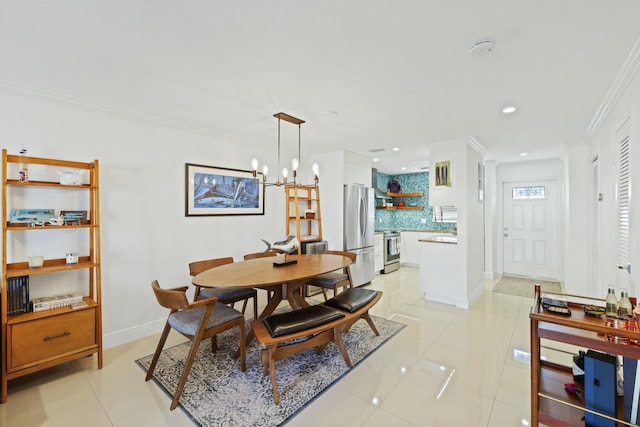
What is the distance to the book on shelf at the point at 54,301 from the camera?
2.29 metres

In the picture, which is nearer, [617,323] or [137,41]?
[617,323]

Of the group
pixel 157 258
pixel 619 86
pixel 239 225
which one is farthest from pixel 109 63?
pixel 619 86

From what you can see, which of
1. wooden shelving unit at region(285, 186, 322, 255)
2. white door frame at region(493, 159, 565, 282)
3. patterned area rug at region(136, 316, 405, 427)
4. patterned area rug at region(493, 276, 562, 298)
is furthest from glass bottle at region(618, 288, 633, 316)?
white door frame at region(493, 159, 565, 282)

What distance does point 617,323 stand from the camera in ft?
4.96

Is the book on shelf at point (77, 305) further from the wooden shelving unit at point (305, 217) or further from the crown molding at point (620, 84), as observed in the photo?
the crown molding at point (620, 84)

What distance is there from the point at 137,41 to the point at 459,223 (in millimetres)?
4020

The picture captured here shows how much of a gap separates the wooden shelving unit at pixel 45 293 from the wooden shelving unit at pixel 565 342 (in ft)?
10.6

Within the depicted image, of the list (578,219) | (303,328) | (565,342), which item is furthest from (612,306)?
(578,219)

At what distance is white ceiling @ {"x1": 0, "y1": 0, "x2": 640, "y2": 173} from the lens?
1470 mm

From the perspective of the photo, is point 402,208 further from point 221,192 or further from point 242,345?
point 242,345

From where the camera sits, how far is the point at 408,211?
735cm

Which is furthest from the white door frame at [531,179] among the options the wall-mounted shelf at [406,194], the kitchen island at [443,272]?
the kitchen island at [443,272]

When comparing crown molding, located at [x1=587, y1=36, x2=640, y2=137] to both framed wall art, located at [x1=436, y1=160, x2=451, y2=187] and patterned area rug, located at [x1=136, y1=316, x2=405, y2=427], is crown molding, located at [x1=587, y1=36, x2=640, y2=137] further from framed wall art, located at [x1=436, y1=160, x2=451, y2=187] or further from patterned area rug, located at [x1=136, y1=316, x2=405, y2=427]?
patterned area rug, located at [x1=136, y1=316, x2=405, y2=427]

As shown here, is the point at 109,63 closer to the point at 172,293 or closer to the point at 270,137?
the point at 172,293
